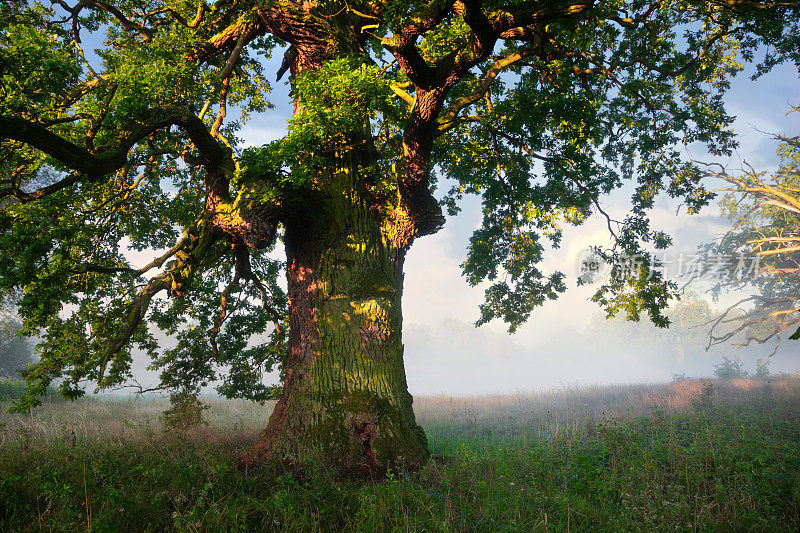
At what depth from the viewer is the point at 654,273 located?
10.6 meters

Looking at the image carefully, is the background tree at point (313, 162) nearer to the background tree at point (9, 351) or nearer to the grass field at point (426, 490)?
the grass field at point (426, 490)

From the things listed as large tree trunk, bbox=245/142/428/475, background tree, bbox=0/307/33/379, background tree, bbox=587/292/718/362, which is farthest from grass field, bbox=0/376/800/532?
background tree, bbox=587/292/718/362

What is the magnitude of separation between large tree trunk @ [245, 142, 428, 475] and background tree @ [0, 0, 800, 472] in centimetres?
4

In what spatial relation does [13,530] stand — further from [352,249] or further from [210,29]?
[210,29]

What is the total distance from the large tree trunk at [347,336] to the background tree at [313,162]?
1.5 inches

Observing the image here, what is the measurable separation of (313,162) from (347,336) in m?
3.17

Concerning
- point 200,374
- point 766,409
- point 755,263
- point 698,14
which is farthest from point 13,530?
point 755,263

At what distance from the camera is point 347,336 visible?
22.5 feet

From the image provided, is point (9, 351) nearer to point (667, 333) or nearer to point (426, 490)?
point (426, 490)

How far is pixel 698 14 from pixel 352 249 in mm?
9817

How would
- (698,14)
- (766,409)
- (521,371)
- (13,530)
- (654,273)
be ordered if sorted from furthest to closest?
(521,371) → (766,409) → (654,273) → (698,14) → (13,530)

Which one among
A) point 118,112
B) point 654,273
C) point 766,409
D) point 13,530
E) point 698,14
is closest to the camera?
point 13,530

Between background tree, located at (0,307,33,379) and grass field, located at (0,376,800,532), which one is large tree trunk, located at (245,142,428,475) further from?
background tree, located at (0,307,33,379)

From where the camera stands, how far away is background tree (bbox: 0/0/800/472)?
20.2 ft
